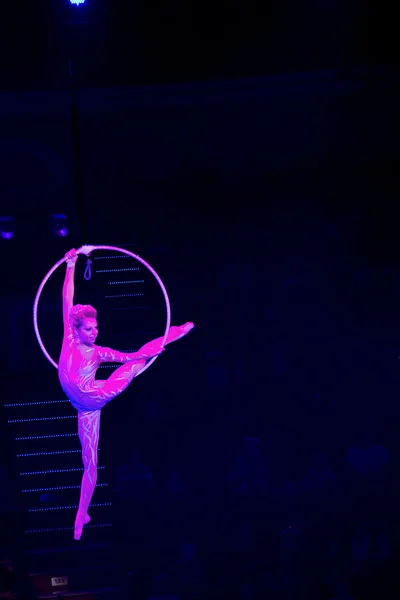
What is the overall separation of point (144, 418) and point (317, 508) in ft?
7.35

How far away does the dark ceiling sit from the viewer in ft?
22.1

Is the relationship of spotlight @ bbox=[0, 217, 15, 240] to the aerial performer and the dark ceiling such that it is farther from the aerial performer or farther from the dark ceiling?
the aerial performer

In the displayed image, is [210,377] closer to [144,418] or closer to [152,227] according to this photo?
[144,418]

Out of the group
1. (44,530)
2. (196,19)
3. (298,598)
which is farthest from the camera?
(44,530)

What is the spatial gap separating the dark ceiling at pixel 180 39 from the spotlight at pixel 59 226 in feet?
4.92

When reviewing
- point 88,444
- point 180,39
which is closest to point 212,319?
point 88,444

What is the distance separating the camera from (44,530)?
27.3 ft

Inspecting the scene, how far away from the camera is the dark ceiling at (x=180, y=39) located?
6.73m

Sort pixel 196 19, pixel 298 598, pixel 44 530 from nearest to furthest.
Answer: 1. pixel 196 19
2. pixel 298 598
3. pixel 44 530

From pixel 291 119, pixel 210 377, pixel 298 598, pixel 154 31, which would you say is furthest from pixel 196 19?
pixel 298 598

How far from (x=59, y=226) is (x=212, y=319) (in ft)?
6.90

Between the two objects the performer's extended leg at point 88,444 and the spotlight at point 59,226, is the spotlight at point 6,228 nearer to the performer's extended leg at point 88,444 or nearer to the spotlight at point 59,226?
the spotlight at point 59,226

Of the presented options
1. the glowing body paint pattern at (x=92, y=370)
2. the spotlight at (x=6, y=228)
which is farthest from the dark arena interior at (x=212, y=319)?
the glowing body paint pattern at (x=92, y=370)

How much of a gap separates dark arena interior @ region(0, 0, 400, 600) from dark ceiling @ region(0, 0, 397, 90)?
2.9 inches
